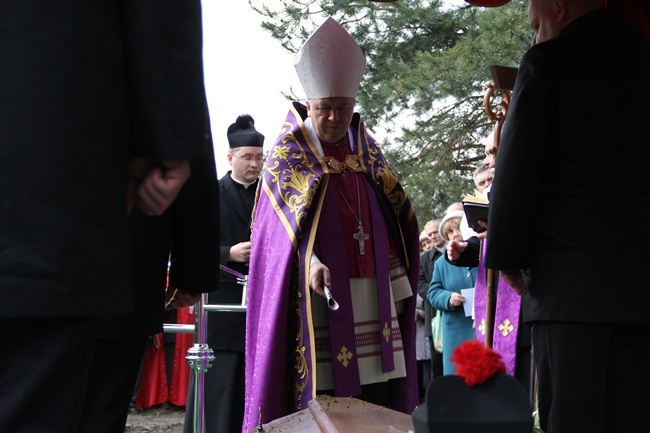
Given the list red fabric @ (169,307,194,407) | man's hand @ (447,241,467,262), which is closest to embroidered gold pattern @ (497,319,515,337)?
man's hand @ (447,241,467,262)

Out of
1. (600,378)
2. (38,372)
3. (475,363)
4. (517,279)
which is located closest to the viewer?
(38,372)

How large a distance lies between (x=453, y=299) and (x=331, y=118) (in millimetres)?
2785

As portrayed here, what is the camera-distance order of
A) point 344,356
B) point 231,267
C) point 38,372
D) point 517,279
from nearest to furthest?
point 38,372 → point 517,279 → point 344,356 → point 231,267

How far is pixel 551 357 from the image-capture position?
340cm

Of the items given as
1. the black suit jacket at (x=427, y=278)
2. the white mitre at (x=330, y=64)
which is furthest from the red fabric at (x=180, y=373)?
the white mitre at (x=330, y=64)

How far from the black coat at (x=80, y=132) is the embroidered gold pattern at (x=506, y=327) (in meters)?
3.43

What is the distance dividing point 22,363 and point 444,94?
38.1 feet

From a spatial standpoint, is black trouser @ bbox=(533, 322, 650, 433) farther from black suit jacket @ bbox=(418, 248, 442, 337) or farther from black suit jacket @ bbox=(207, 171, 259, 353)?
black suit jacket @ bbox=(418, 248, 442, 337)

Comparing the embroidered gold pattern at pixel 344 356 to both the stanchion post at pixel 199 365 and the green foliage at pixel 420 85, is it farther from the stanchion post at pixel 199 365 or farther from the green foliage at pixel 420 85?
the green foliage at pixel 420 85

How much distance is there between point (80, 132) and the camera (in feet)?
5.94

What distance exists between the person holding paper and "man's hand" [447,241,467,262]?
1.92m

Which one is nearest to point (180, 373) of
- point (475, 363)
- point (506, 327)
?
point (506, 327)

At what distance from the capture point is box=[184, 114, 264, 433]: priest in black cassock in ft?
18.7

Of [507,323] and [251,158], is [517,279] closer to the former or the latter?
[507,323]
